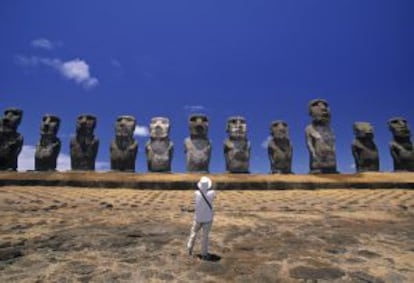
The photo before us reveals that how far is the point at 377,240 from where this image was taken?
23.3 feet

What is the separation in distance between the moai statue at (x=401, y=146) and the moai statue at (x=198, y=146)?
7.54 m

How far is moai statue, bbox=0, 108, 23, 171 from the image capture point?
56.5 ft

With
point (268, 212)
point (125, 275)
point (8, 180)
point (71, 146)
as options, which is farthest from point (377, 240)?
point (71, 146)

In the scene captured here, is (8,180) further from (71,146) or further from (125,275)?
(125,275)

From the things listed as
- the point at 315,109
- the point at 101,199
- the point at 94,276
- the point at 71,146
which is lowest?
the point at 94,276

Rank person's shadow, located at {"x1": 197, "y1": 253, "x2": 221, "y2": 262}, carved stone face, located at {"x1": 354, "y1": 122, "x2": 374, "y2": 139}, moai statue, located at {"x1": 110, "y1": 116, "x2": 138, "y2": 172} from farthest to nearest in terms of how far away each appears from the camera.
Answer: carved stone face, located at {"x1": 354, "y1": 122, "x2": 374, "y2": 139} < moai statue, located at {"x1": 110, "y1": 116, "x2": 138, "y2": 172} < person's shadow, located at {"x1": 197, "y1": 253, "x2": 221, "y2": 262}

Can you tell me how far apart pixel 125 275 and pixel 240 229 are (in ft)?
9.67

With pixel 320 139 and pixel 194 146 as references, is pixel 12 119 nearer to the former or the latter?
pixel 194 146

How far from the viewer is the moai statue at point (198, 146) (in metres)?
17.3

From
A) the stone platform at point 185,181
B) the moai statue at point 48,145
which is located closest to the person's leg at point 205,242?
the stone platform at point 185,181

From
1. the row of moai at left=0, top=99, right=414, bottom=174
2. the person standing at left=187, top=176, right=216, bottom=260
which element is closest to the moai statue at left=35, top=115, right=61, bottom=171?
the row of moai at left=0, top=99, right=414, bottom=174

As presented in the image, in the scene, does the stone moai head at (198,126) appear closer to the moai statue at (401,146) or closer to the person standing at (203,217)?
the moai statue at (401,146)

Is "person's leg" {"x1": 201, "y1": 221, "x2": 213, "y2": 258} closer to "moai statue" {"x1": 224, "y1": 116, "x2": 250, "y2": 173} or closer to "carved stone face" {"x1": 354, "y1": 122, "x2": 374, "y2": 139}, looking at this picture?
"moai statue" {"x1": 224, "y1": 116, "x2": 250, "y2": 173}

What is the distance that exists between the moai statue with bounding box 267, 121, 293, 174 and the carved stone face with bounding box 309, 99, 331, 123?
1.26m
